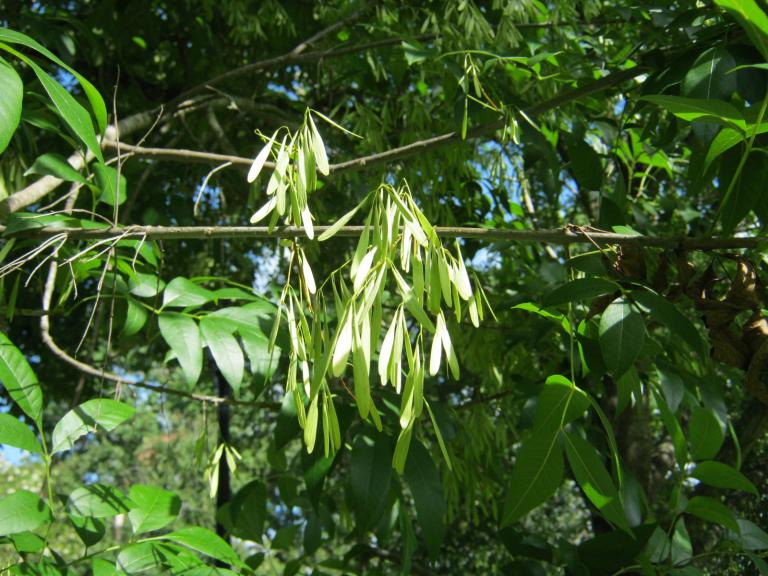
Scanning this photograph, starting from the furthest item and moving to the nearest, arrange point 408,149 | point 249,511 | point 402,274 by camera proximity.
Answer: point 402,274, point 249,511, point 408,149

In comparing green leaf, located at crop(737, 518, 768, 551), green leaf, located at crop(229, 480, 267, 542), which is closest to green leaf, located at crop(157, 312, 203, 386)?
green leaf, located at crop(229, 480, 267, 542)

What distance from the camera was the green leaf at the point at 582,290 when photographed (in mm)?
739

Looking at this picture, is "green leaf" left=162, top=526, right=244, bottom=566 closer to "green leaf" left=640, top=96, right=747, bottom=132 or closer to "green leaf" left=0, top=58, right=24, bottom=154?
"green leaf" left=0, top=58, right=24, bottom=154

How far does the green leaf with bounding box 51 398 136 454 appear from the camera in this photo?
0.88 metres

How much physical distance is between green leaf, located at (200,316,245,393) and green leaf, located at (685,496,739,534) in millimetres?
616

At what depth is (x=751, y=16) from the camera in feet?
1.86

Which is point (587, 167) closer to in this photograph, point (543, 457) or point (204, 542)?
point (543, 457)

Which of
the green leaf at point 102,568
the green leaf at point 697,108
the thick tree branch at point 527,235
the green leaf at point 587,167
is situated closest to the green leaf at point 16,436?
the green leaf at point 102,568

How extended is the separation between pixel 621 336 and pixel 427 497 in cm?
30

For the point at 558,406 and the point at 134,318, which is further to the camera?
the point at 134,318

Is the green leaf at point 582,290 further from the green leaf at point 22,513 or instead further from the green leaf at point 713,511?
the green leaf at point 22,513

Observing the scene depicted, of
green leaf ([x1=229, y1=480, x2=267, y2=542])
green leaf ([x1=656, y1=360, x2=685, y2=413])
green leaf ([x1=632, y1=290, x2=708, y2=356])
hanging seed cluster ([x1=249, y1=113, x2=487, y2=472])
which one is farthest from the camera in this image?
green leaf ([x1=229, y1=480, x2=267, y2=542])

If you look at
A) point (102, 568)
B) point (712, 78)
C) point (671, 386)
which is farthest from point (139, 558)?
point (712, 78)

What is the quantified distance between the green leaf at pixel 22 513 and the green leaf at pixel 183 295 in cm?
28
